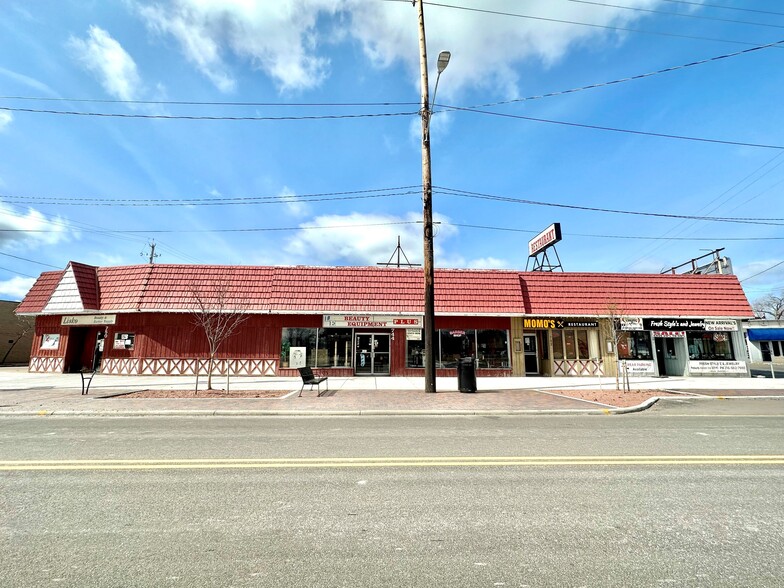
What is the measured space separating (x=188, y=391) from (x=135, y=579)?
41.1ft

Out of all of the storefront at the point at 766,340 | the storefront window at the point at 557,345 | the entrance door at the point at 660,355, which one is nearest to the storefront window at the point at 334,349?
the storefront window at the point at 557,345

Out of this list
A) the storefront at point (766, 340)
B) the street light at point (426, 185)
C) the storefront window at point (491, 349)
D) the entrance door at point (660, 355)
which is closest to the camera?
the street light at point (426, 185)

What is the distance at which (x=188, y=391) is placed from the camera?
45.9 ft

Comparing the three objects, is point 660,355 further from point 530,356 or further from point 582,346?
point 530,356

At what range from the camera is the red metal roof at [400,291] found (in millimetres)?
19781

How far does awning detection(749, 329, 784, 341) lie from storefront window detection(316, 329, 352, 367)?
986 inches

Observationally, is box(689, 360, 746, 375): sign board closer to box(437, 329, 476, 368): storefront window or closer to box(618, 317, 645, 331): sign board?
box(618, 317, 645, 331): sign board

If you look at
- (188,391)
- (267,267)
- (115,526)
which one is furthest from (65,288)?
(115,526)

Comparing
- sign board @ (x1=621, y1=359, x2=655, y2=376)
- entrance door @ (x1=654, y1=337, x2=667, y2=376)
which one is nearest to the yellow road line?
sign board @ (x1=621, y1=359, x2=655, y2=376)

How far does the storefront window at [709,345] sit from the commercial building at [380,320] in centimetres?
6

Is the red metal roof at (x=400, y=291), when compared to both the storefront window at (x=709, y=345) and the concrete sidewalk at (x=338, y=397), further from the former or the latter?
the concrete sidewalk at (x=338, y=397)

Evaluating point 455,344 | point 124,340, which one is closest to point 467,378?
point 455,344

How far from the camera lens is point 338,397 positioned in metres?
13.0

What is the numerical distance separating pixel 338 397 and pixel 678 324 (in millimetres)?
19059
